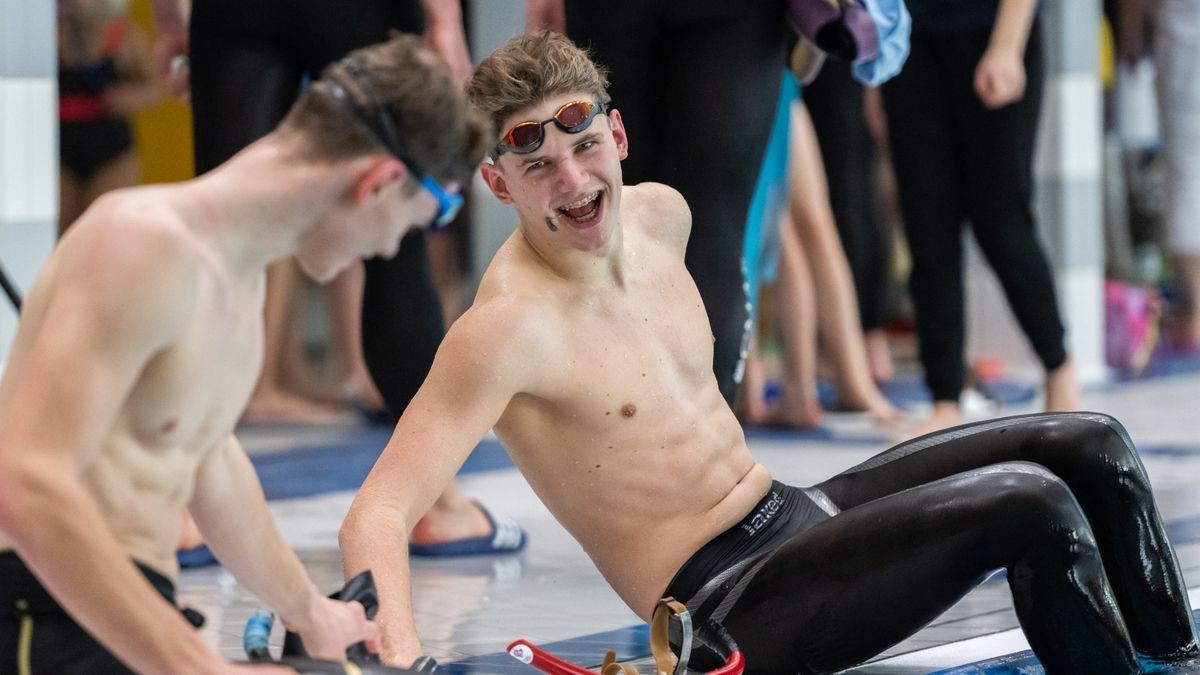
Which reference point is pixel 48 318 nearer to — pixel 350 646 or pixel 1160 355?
pixel 350 646

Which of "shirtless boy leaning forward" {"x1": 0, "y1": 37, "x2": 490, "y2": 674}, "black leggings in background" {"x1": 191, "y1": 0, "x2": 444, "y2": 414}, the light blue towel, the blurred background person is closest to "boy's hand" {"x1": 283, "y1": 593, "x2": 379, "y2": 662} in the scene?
"shirtless boy leaning forward" {"x1": 0, "y1": 37, "x2": 490, "y2": 674}

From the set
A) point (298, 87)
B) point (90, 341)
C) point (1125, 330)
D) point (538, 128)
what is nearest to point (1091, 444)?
point (538, 128)

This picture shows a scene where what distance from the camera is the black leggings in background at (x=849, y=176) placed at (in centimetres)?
675

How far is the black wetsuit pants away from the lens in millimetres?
2668

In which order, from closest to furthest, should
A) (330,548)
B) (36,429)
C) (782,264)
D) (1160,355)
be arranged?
(36,429) < (330,548) < (782,264) < (1160,355)

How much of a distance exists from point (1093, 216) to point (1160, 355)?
131 centimetres

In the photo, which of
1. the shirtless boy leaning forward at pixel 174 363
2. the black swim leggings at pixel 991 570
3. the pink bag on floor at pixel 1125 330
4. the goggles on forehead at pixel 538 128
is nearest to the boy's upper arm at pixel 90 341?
the shirtless boy leaning forward at pixel 174 363

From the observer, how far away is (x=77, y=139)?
6879 millimetres

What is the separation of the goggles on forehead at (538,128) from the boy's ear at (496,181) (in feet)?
0.15

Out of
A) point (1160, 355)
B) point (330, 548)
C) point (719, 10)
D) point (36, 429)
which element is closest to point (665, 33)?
point (719, 10)

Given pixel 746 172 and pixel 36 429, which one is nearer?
pixel 36 429

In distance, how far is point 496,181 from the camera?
117 inches

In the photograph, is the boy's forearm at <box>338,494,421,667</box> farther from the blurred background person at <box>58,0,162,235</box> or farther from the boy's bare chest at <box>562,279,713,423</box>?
the blurred background person at <box>58,0,162,235</box>

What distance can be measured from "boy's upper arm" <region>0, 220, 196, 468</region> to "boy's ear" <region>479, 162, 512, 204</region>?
1160 mm
